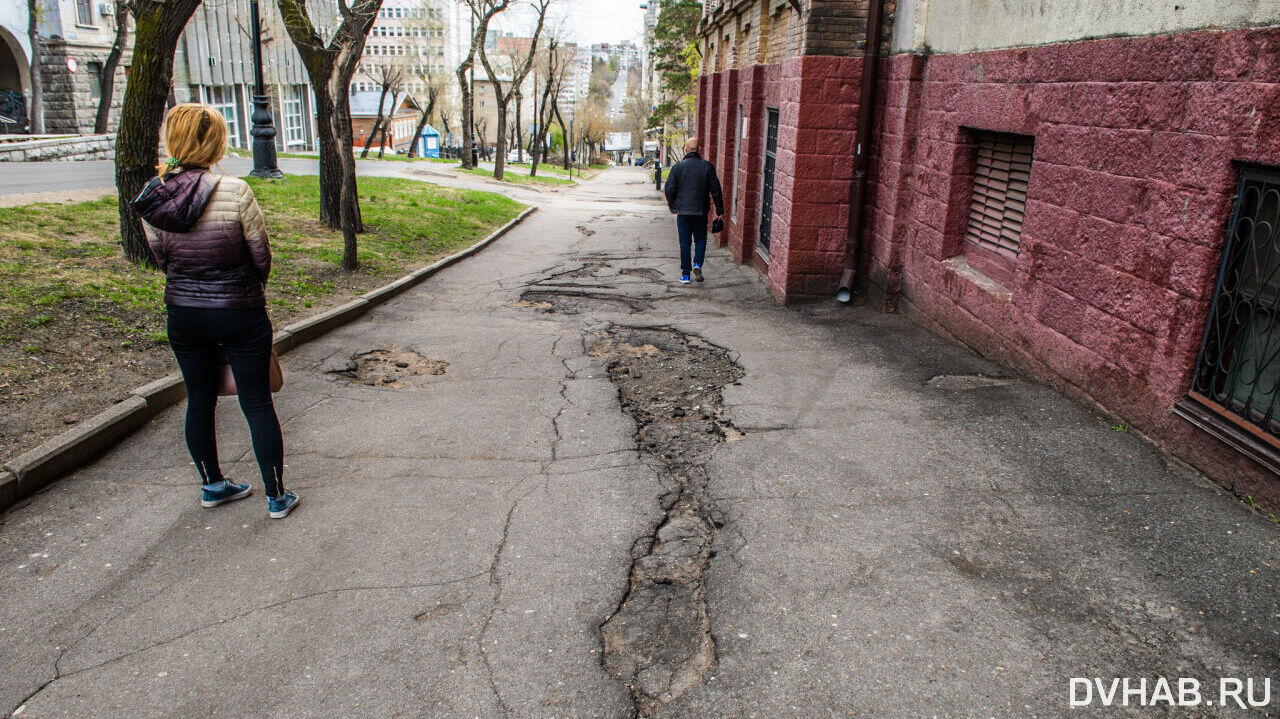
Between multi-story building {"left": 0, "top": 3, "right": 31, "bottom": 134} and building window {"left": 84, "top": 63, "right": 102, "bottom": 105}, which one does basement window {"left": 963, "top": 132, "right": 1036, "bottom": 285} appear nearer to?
multi-story building {"left": 0, "top": 3, "right": 31, "bottom": 134}

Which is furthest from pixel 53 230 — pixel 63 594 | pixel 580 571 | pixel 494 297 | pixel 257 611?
pixel 580 571

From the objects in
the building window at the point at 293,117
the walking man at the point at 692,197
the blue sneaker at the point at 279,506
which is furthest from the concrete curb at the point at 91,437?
the building window at the point at 293,117

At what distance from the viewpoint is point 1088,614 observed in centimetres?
344

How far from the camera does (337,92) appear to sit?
36.6 ft

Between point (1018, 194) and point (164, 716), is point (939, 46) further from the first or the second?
point (164, 716)

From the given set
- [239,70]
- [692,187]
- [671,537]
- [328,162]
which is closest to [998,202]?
[671,537]

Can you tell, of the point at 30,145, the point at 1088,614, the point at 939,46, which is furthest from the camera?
the point at 30,145

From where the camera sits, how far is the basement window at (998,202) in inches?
268

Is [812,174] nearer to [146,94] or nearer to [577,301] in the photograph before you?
[577,301]

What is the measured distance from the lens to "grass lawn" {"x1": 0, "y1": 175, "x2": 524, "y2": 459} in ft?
18.9

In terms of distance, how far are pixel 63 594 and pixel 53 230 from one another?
322 inches

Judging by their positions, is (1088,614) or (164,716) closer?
(164,716)

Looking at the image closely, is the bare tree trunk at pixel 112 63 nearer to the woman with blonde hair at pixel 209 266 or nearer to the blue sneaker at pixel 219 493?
the woman with blonde hair at pixel 209 266

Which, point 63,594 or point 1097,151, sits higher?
point 1097,151
